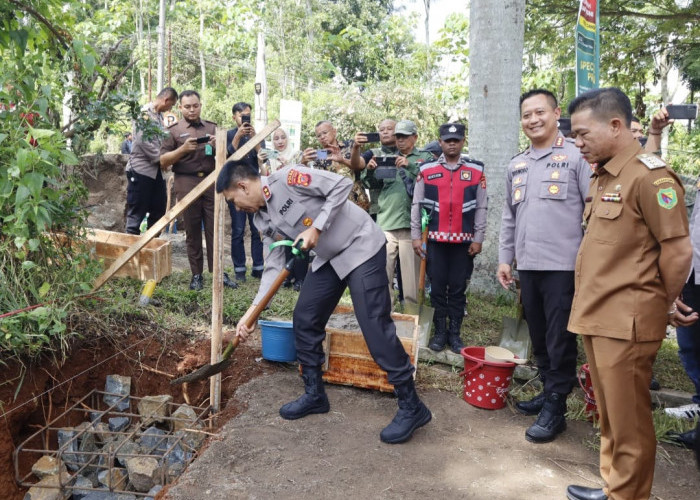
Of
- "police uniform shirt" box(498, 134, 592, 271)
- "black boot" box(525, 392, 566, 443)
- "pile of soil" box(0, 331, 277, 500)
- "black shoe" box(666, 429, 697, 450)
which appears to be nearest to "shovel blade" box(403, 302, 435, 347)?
"pile of soil" box(0, 331, 277, 500)

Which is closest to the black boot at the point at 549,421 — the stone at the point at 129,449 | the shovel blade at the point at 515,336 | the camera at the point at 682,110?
the shovel blade at the point at 515,336

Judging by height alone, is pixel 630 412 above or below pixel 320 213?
below

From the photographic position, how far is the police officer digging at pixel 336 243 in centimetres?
333

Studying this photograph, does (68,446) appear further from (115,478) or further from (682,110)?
(682,110)

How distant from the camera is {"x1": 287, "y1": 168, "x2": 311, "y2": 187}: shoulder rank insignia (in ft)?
11.0

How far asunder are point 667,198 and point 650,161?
189 mm

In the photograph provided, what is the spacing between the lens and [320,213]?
3309mm

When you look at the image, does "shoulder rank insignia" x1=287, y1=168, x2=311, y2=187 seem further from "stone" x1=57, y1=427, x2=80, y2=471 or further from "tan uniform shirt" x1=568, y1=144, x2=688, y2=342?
A: "stone" x1=57, y1=427, x2=80, y2=471

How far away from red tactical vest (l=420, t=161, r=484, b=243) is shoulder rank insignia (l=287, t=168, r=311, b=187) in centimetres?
158

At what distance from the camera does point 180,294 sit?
215 inches

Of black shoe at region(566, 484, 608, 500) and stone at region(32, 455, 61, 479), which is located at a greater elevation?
black shoe at region(566, 484, 608, 500)

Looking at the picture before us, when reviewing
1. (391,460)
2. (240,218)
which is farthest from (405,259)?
(391,460)

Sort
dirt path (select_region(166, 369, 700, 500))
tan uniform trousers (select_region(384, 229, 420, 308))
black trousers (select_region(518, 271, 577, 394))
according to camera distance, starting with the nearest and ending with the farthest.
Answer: dirt path (select_region(166, 369, 700, 500)) → black trousers (select_region(518, 271, 577, 394)) → tan uniform trousers (select_region(384, 229, 420, 308))

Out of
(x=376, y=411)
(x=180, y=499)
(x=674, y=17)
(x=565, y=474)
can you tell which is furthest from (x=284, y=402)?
(x=674, y=17)
